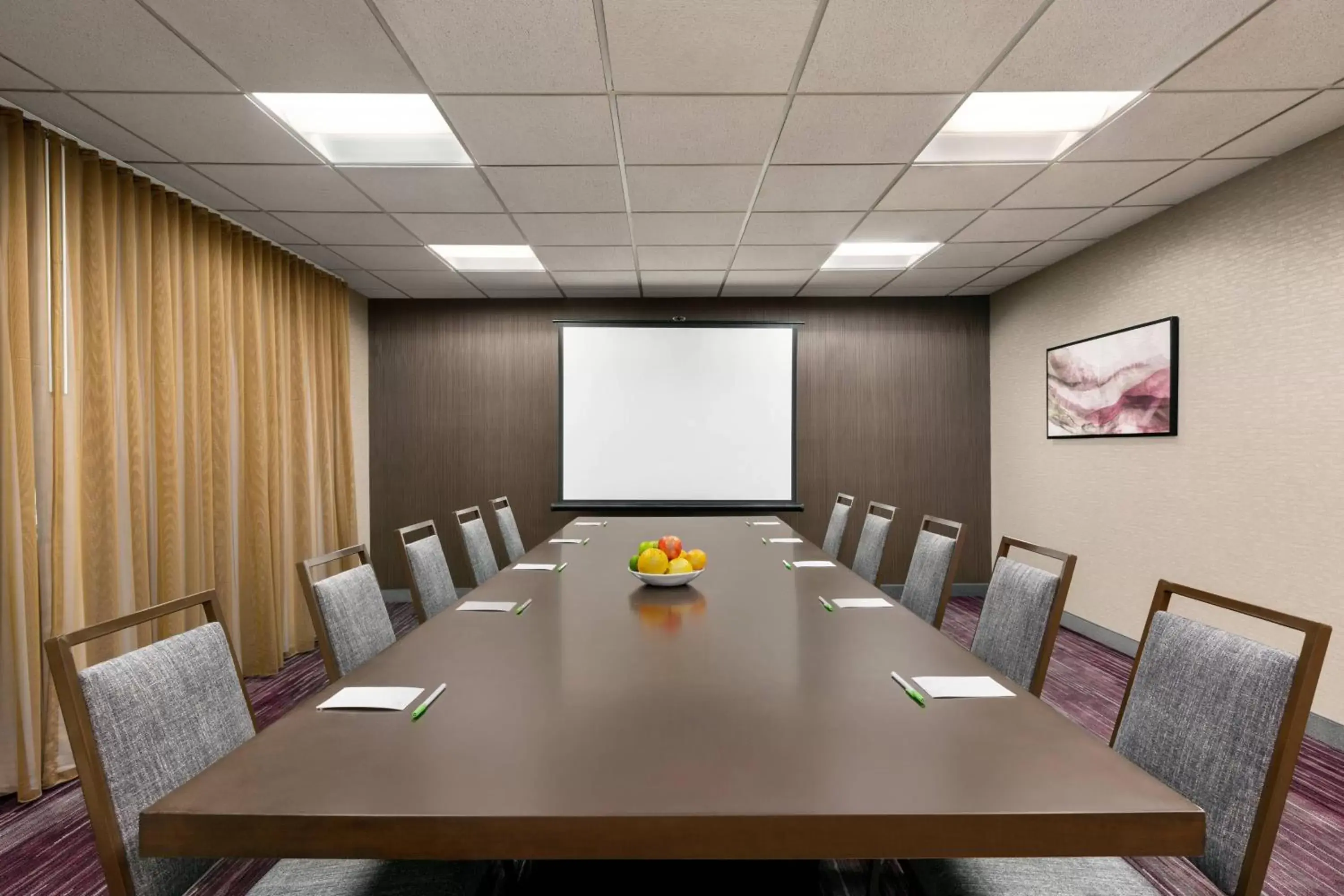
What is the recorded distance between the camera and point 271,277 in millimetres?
4414

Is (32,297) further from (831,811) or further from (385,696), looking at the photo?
(831,811)

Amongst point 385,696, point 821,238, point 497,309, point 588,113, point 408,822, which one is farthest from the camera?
point 497,309

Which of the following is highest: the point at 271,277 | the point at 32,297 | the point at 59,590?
the point at 271,277

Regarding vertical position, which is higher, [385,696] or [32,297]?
[32,297]

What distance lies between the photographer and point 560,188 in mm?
3436

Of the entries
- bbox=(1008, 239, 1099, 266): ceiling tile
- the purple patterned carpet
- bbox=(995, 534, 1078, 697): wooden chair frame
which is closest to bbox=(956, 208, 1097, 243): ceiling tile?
bbox=(1008, 239, 1099, 266): ceiling tile

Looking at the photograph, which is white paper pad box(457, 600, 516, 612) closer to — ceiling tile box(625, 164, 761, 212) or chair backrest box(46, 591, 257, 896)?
chair backrest box(46, 591, 257, 896)

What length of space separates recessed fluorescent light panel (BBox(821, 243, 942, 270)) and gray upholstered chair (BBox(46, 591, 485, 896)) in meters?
4.13

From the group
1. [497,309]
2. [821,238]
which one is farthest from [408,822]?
[497,309]

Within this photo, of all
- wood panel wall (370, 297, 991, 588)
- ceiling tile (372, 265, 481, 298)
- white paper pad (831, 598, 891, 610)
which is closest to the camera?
white paper pad (831, 598, 891, 610)

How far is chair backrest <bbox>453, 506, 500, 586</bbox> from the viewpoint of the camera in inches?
127

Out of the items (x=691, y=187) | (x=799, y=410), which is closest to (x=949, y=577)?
(x=691, y=187)

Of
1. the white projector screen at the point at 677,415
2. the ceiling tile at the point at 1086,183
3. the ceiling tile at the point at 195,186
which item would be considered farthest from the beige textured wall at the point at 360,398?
the ceiling tile at the point at 1086,183

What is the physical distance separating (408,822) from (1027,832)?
0.75 metres
